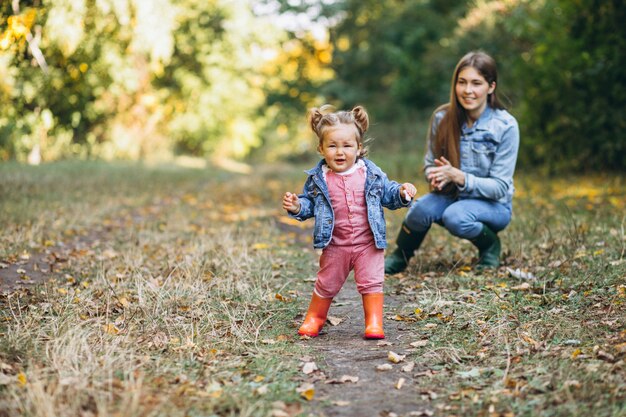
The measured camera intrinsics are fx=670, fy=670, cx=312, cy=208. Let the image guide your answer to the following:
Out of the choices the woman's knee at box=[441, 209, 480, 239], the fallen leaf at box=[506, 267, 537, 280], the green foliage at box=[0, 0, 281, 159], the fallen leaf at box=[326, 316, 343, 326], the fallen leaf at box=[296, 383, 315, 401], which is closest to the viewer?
the fallen leaf at box=[296, 383, 315, 401]

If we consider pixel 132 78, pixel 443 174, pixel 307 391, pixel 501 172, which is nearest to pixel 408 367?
pixel 307 391

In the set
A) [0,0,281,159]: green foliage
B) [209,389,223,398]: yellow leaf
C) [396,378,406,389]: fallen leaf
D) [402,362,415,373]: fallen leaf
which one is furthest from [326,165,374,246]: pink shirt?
[0,0,281,159]: green foliage

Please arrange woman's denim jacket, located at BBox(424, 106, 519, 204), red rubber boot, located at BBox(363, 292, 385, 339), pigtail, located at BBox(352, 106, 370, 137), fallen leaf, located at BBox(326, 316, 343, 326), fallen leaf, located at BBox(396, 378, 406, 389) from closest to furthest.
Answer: fallen leaf, located at BBox(396, 378, 406, 389), red rubber boot, located at BBox(363, 292, 385, 339), pigtail, located at BBox(352, 106, 370, 137), fallen leaf, located at BBox(326, 316, 343, 326), woman's denim jacket, located at BBox(424, 106, 519, 204)

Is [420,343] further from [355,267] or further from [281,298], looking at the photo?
[281,298]

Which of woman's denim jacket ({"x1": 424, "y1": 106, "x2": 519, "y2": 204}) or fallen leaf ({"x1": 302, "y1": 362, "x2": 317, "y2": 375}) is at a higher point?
woman's denim jacket ({"x1": 424, "y1": 106, "x2": 519, "y2": 204})

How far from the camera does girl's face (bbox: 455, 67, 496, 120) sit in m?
5.11

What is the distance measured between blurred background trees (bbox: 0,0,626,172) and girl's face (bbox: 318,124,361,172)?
4.40m

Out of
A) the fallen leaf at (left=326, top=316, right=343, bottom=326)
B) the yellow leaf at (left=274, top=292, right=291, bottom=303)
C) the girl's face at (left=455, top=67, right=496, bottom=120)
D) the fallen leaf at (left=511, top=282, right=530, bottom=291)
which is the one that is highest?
the girl's face at (left=455, top=67, right=496, bottom=120)

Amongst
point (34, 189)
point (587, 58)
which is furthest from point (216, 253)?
point (587, 58)

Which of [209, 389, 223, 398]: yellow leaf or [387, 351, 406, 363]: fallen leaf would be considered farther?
[387, 351, 406, 363]: fallen leaf

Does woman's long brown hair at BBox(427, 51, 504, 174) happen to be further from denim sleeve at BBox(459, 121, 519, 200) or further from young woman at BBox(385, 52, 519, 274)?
denim sleeve at BBox(459, 121, 519, 200)

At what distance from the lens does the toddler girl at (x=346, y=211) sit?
3.90 m

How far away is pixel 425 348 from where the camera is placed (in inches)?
143

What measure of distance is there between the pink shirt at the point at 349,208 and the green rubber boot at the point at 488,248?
158cm
